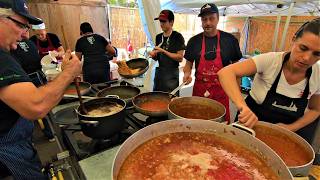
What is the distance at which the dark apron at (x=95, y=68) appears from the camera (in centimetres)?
310

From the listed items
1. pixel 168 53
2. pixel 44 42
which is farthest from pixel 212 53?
pixel 44 42

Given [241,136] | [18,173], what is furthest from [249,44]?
[18,173]

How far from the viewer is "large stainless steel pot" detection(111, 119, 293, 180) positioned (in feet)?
2.27

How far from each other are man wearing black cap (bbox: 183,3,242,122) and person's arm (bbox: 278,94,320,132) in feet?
2.87

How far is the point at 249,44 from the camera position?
518 cm

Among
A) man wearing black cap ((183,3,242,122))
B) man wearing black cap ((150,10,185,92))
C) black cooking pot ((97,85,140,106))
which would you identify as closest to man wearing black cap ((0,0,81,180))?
black cooking pot ((97,85,140,106))

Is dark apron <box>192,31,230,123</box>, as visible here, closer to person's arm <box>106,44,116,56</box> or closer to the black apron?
the black apron

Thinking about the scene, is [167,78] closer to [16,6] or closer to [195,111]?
[195,111]

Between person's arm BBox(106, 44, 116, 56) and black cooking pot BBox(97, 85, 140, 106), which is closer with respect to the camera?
black cooking pot BBox(97, 85, 140, 106)

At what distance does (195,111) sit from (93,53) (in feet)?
7.60

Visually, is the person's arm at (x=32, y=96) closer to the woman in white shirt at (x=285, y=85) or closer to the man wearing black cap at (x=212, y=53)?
→ the woman in white shirt at (x=285, y=85)

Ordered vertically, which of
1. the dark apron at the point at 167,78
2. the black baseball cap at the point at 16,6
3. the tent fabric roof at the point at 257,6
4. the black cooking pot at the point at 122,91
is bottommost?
the dark apron at the point at 167,78

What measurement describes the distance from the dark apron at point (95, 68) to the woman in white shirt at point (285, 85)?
7.83 ft

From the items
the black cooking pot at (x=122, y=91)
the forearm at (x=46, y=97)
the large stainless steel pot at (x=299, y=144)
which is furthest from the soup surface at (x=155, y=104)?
the large stainless steel pot at (x=299, y=144)
